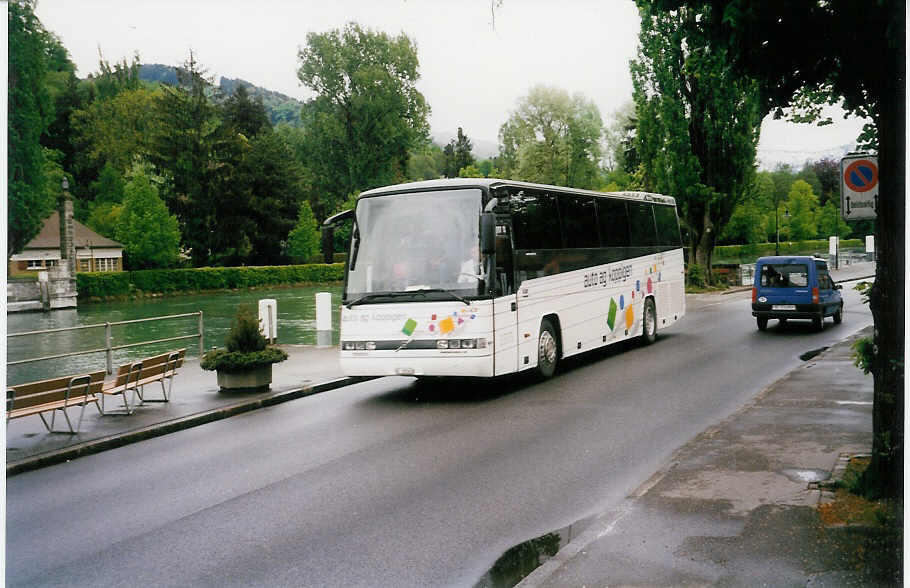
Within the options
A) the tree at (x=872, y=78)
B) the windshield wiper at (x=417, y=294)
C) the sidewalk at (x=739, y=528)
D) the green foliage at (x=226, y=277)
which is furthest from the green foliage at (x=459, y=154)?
the tree at (x=872, y=78)

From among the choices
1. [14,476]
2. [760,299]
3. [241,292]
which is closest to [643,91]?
[760,299]

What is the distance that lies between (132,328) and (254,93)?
1987 inches

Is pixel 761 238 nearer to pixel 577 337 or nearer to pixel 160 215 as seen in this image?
pixel 160 215

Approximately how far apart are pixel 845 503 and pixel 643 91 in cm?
3510

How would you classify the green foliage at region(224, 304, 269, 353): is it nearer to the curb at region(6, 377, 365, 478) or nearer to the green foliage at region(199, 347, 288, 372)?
the green foliage at region(199, 347, 288, 372)

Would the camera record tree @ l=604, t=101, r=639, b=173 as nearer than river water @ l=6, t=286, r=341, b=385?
No

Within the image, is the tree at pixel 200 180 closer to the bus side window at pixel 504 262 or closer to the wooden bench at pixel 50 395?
the bus side window at pixel 504 262

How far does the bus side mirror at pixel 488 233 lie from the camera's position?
1184 centimetres

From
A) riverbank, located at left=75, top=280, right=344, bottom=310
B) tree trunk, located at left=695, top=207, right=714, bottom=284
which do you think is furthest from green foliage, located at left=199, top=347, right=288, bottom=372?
riverbank, located at left=75, top=280, right=344, bottom=310

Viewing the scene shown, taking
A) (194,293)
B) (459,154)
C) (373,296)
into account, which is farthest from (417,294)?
(459,154)

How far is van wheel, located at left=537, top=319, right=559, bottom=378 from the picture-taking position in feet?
46.6

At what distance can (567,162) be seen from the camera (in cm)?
4072

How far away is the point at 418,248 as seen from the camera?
12469 millimetres

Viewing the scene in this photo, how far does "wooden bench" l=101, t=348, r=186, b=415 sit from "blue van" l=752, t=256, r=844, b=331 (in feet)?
47.9
